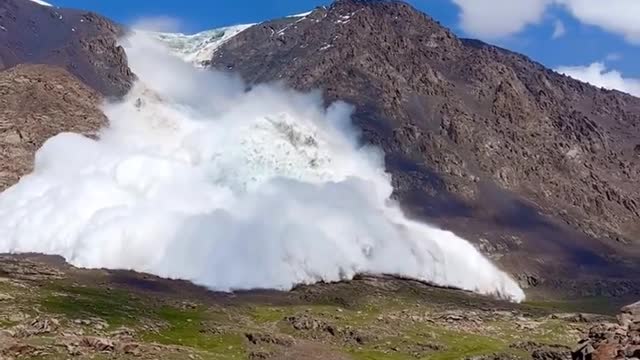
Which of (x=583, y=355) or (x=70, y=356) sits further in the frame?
(x=70, y=356)

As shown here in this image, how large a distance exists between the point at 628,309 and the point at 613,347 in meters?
16.9

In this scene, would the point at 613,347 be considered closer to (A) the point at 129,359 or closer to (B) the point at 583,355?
(B) the point at 583,355

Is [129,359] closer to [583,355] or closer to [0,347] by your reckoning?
[0,347]

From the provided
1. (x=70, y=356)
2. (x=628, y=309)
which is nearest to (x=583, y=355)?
(x=628, y=309)

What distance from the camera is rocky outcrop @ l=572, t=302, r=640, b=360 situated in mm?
82519

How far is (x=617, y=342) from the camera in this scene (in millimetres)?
86000

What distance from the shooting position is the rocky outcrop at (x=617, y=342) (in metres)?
82.5

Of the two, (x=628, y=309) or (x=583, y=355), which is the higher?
(x=628, y=309)

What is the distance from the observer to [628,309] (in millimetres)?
100250

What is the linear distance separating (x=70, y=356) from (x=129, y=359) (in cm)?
1454

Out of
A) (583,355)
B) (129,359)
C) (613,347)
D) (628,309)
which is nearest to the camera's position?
(613,347)

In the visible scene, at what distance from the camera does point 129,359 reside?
650 ft

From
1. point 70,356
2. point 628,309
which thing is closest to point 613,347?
point 628,309

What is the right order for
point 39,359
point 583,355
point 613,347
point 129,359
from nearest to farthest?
point 613,347 < point 583,355 < point 39,359 < point 129,359
